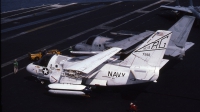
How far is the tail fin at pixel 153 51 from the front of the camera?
26.0m

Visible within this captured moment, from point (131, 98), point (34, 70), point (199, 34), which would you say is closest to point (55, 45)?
point (34, 70)

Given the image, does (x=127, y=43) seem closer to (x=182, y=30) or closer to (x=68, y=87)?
(x=182, y=30)

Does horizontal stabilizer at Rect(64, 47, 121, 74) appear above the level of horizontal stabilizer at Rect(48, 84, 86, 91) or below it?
above

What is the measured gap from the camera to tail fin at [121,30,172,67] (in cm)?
2595

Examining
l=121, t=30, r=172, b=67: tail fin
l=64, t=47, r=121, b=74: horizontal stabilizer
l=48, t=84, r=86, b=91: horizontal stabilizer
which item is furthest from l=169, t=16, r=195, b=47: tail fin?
l=48, t=84, r=86, b=91: horizontal stabilizer

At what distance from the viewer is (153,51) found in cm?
2644

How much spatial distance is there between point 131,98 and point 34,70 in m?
10.8

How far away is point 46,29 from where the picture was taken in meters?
54.7

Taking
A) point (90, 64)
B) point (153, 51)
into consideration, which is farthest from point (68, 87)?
point (153, 51)

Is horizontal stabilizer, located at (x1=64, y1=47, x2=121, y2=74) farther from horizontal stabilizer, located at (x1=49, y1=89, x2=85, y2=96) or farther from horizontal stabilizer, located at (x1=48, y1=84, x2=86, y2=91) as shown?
horizontal stabilizer, located at (x1=49, y1=89, x2=85, y2=96)

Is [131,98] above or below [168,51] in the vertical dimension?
below

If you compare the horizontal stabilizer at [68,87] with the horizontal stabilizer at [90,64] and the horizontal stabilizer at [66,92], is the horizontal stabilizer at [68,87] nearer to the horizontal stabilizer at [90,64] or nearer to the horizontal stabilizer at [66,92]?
the horizontal stabilizer at [66,92]

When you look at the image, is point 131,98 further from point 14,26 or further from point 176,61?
point 14,26

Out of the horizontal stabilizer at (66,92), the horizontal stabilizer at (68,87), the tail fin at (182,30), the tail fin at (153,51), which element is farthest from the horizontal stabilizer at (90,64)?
the tail fin at (182,30)
